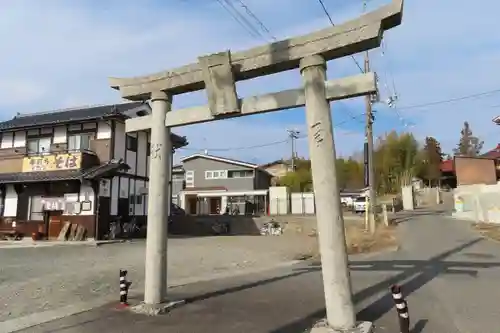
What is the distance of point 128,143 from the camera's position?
82.0 ft

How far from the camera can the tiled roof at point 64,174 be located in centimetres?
2119

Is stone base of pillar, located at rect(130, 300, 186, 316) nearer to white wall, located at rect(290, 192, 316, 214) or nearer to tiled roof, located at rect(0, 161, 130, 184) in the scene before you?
tiled roof, located at rect(0, 161, 130, 184)

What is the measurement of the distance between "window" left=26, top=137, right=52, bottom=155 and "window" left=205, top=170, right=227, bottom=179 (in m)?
24.2

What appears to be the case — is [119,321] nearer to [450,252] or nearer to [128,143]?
[450,252]

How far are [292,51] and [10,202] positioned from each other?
75.7ft

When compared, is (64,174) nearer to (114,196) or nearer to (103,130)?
(114,196)

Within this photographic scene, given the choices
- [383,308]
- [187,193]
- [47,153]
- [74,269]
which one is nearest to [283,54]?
[383,308]

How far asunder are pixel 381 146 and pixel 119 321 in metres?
54.1

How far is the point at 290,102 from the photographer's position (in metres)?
6.92

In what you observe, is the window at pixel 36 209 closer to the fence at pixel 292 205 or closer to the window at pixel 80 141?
the window at pixel 80 141

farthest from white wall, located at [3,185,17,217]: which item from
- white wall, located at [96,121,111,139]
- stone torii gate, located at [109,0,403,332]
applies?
stone torii gate, located at [109,0,403,332]

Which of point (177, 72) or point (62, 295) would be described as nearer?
point (177, 72)

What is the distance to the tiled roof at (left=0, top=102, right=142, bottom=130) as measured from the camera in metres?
23.7

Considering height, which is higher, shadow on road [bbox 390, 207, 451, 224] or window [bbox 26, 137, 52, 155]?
window [bbox 26, 137, 52, 155]
